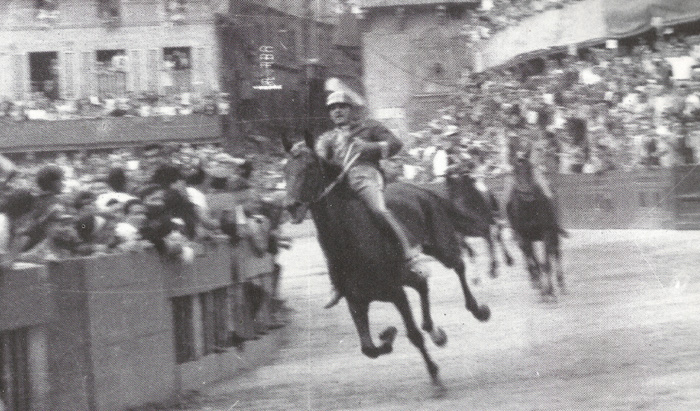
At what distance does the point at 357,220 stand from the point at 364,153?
62cm

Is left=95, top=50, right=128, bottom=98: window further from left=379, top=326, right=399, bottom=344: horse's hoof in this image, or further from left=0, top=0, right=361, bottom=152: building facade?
left=379, top=326, right=399, bottom=344: horse's hoof

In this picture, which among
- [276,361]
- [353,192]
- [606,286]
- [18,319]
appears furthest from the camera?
[606,286]

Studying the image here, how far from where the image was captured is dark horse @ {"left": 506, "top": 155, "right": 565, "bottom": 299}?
13.4 metres

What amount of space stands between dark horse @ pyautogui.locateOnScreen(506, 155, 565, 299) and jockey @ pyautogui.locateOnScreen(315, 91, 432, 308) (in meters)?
4.31

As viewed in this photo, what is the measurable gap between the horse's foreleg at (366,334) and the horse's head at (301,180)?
45.1 inches

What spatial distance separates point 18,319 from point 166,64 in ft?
32.0

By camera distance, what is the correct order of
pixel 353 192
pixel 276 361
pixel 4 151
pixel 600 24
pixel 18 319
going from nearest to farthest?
pixel 18 319 → pixel 353 192 → pixel 276 361 → pixel 4 151 → pixel 600 24

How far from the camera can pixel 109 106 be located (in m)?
16.4

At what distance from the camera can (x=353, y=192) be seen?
889cm

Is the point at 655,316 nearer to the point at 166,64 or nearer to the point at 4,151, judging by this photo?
the point at 166,64

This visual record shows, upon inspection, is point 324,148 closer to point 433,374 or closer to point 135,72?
point 433,374

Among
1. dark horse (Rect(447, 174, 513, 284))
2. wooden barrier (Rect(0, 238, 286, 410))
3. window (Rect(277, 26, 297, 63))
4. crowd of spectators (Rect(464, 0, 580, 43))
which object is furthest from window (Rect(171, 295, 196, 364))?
window (Rect(277, 26, 297, 63))

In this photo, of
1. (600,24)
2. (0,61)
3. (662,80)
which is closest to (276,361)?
(0,61)

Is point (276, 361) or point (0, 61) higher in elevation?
point (0, 61)
